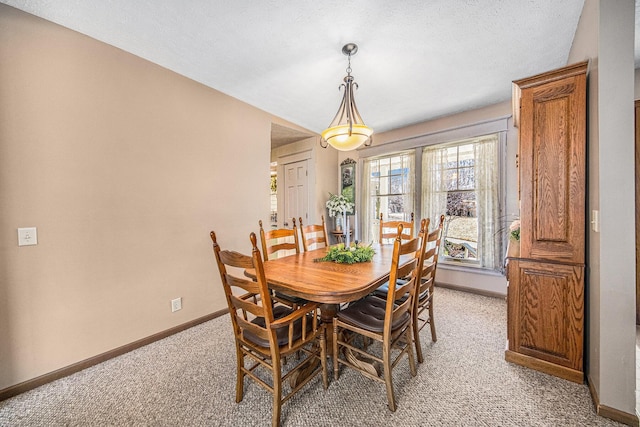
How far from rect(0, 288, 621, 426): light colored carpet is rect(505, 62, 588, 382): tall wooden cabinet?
20 cm

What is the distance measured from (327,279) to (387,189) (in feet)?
10.0

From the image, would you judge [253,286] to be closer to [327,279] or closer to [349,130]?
[327,279]

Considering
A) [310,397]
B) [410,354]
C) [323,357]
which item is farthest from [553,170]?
[310,397]

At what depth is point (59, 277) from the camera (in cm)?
184

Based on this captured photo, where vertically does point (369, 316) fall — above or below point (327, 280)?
below

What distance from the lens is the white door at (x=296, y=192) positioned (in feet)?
15.0

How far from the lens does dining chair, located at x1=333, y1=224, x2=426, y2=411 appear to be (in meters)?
1.44

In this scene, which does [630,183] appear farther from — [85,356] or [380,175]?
[85,356]

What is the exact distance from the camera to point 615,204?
1394 mm

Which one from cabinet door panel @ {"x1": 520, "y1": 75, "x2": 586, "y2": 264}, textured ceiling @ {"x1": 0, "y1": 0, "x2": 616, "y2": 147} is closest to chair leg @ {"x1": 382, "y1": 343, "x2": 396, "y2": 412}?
cabinet door panel @ {"x1": 520, "y1": 75, "x2": 586, "y2": 264}

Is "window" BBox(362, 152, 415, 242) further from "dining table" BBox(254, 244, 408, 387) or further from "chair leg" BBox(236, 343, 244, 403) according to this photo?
"chair leg" BBox(236, 343, 244, 403)

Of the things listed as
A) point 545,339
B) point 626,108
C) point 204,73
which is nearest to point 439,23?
point 626,108

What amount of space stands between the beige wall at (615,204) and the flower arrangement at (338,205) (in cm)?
314

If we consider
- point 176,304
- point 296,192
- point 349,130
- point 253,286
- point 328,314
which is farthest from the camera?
point 296,192
